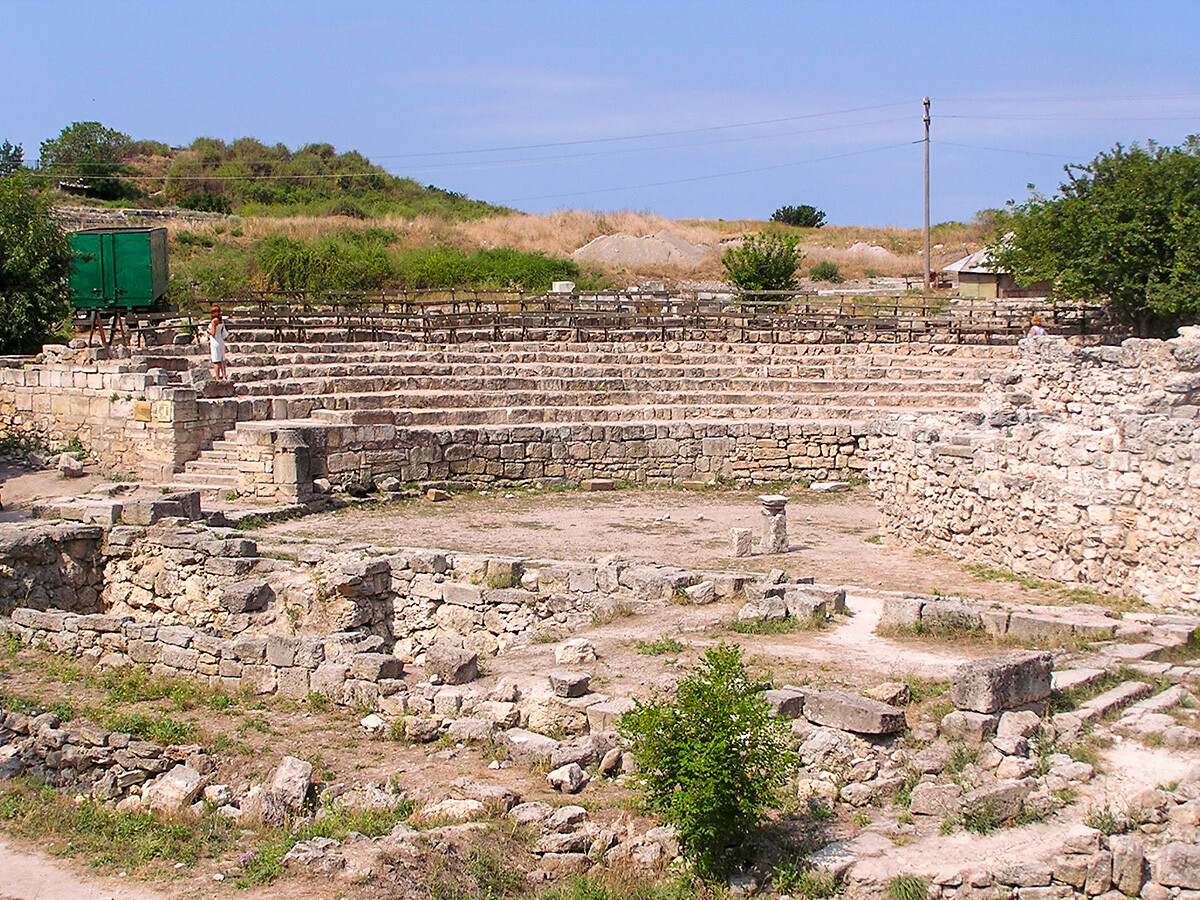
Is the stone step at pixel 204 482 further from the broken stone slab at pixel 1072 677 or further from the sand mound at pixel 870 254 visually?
the sand mound at pixel 870 254

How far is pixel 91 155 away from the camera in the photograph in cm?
5775

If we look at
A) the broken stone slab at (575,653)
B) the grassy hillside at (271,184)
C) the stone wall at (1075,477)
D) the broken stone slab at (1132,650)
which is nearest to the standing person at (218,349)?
the stone wall at (1075,477)

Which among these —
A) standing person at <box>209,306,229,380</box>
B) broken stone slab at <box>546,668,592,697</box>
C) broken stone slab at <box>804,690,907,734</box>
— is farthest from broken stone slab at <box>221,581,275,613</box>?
standing person at <box>209,306,229,380</box>

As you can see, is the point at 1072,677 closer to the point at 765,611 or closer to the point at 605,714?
the point at 765,611

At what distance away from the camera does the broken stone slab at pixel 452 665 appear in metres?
9.38

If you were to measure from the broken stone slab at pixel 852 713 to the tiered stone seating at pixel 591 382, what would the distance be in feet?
41.5

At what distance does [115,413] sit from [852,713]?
1511 centimetres

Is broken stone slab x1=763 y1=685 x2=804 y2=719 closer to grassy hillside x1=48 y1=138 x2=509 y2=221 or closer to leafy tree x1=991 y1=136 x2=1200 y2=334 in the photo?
leafy tree x1=991 y1=136 x2=1200 y2=334

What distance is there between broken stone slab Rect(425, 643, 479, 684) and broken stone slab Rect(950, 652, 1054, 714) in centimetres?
363

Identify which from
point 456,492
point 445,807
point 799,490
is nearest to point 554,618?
point 445,807

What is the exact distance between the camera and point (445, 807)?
709cm

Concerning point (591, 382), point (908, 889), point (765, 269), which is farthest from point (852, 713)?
point (765, 269)

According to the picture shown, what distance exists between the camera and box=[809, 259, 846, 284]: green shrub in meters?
43.7

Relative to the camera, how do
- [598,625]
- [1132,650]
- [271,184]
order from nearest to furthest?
[1132,650] < [598,625] < [271,184]
